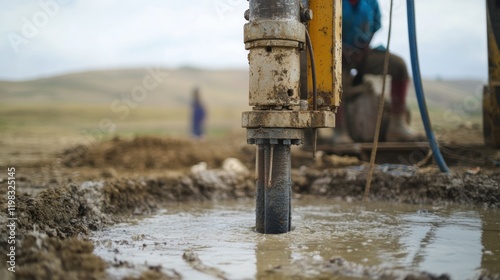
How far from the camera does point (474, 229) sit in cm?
401

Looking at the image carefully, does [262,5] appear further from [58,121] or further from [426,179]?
[58,121]

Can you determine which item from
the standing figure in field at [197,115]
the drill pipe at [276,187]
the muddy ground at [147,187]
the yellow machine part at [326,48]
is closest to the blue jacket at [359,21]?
the muddy ground at [147,187]

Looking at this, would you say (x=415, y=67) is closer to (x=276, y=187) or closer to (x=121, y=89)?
(x=276, y=187)

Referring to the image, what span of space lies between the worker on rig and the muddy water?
88.2 inches

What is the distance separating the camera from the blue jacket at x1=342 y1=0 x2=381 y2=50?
6809 mm

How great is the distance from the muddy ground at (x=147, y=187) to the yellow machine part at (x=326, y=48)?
141cm

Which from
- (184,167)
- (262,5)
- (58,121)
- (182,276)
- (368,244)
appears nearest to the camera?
(182,276)

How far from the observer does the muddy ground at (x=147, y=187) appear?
2.92 meters

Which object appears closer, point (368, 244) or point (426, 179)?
point (368, 244)

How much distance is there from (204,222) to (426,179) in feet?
7.71

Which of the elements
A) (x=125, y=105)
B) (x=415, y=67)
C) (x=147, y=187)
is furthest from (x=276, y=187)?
(x=125, y=105)

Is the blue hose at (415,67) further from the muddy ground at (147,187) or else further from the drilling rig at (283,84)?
the drilling rig at (283,84)

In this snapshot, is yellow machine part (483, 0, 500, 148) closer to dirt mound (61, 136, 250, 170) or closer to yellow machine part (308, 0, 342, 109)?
yellow machine part (308, 0, 342, 109)

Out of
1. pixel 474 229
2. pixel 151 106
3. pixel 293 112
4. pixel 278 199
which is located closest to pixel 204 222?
pixel 278 199
